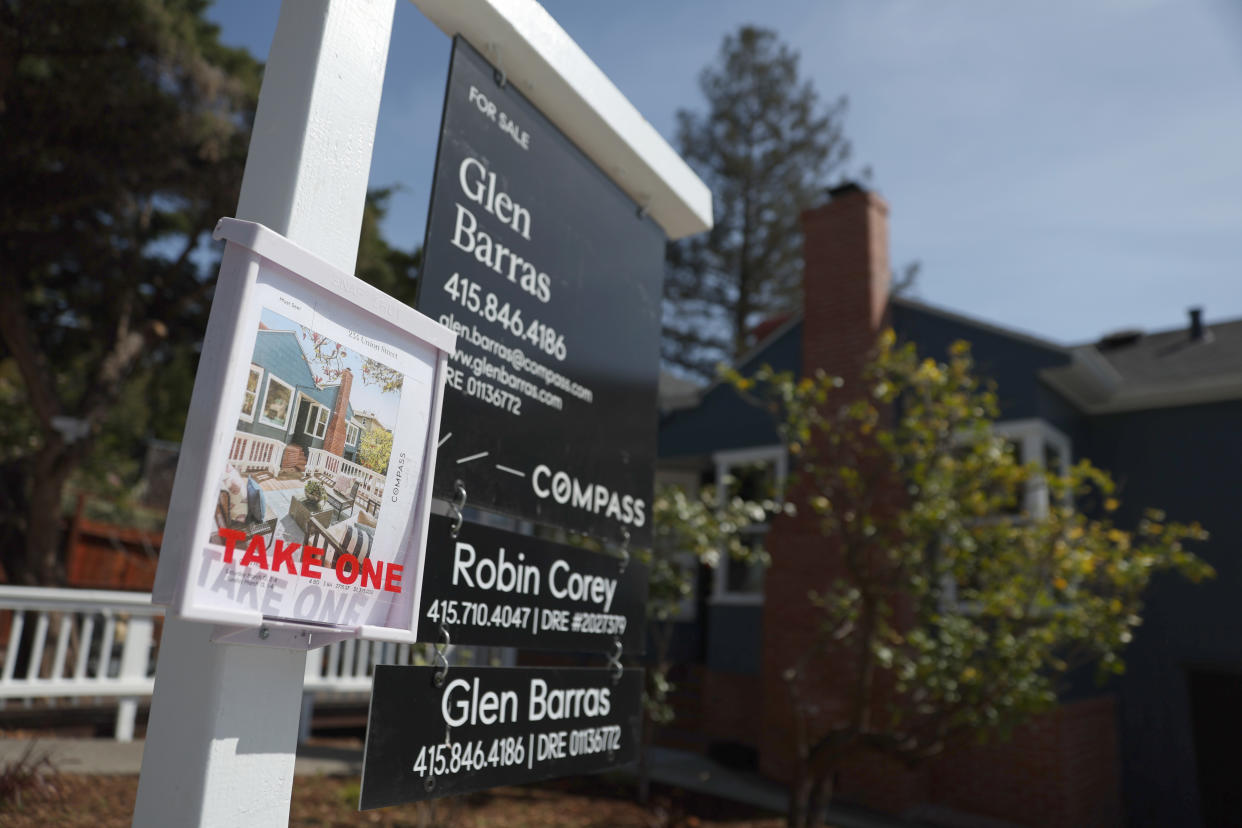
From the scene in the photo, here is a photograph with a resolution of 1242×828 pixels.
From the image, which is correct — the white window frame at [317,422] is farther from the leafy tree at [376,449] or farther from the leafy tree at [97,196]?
the leafy tree at [97,196]

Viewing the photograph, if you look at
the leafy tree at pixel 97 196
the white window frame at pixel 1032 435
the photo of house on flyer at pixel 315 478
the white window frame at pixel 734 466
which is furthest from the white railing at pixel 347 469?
the leafy tree at pixel 97 196

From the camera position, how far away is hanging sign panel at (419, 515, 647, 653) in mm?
2016

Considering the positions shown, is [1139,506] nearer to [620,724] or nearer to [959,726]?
[959,726]

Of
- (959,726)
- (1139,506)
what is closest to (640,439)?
(959,726)

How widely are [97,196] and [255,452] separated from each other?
36.7 feet

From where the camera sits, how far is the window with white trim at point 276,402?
142 centimetres

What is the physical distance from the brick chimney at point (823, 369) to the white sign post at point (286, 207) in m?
7.00

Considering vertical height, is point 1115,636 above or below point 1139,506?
below

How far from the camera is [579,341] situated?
8.75 feet

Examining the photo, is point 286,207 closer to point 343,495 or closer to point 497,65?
point 343,495

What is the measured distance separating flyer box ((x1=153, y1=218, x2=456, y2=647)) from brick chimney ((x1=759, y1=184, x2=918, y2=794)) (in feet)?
24.7

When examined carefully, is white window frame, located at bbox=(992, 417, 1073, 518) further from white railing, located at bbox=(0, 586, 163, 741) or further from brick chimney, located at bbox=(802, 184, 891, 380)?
white railing, located at bbox=(0, 586, 163, 741)

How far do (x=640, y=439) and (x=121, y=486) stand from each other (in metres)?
17.9

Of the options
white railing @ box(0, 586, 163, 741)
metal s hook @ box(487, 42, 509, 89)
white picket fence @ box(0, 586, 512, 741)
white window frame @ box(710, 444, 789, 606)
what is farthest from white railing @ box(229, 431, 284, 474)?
white window frame @ box(710, 444, 789, 606)
